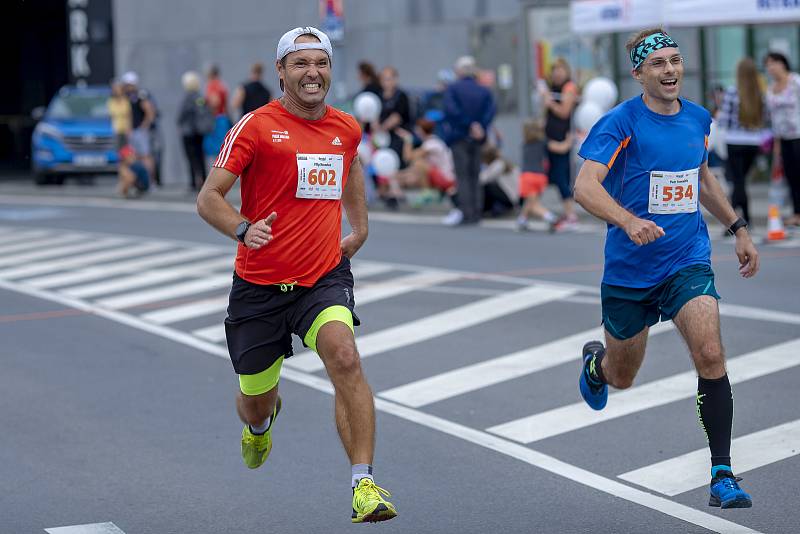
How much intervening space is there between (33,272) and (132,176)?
1032cm

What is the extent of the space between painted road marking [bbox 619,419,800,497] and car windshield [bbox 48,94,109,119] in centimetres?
2440

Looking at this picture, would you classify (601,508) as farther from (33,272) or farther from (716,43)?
(716,43)

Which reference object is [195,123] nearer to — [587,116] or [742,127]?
[587,116]

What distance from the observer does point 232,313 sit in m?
6.73

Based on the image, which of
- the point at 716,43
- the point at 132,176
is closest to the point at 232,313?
the point at 716,43

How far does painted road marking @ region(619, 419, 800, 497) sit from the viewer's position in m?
7.07

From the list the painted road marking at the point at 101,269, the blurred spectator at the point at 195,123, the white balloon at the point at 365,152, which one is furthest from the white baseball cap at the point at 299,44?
the blurred spectator at the point at 195,123

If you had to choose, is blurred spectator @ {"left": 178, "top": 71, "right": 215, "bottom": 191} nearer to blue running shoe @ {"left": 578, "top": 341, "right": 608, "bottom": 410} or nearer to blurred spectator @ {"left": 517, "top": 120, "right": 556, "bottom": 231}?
blurred spectator @ {"left": 517, "top": 120, "right": 556, "bottom": 231}

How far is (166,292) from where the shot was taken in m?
14.8

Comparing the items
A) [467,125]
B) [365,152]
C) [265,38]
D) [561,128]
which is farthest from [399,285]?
[265,38]

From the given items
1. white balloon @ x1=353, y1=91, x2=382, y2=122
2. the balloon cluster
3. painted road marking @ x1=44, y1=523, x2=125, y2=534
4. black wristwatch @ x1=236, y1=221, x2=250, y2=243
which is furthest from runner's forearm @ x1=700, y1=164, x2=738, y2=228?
white balloon @ x1=353, y1=91, x2=382, y2=122

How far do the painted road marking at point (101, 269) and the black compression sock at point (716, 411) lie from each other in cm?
1043

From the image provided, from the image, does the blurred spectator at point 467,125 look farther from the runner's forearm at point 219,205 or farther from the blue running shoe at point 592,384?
the runner's forearm at point 219,205

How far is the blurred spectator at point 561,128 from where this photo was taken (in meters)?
18.3
